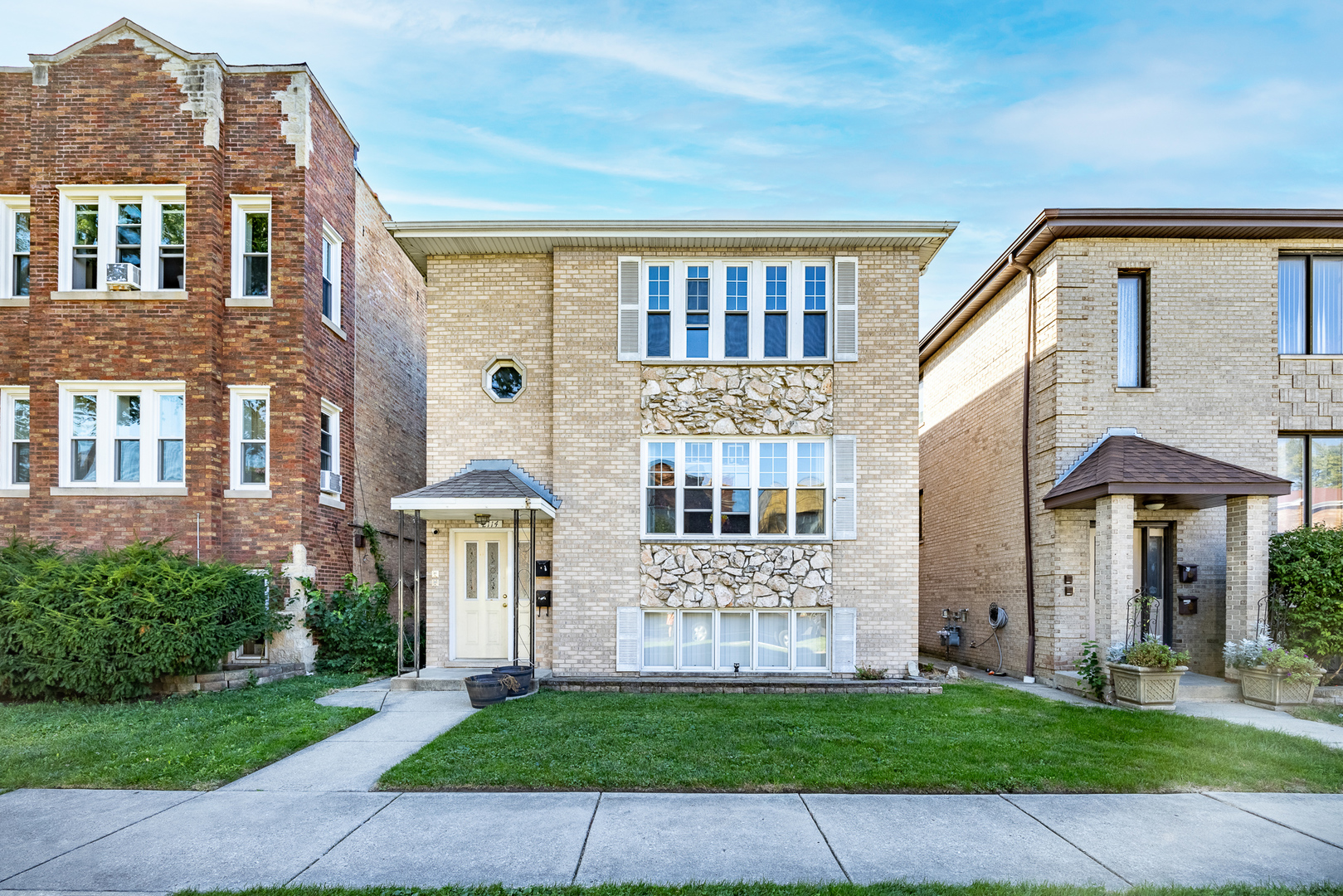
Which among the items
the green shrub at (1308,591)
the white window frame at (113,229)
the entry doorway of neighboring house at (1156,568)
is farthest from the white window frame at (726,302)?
the white window frame at (113,229)

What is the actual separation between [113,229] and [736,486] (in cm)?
1071

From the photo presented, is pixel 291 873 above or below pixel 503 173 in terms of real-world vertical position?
below

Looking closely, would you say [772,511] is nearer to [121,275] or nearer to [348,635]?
[348,635]

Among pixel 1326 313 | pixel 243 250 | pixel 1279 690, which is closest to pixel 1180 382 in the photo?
pixel 1326 313

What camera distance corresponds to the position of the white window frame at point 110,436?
11484mm

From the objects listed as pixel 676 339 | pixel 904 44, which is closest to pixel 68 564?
→ pixel 676 339

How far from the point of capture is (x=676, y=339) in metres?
11.4

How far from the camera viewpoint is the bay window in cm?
1128

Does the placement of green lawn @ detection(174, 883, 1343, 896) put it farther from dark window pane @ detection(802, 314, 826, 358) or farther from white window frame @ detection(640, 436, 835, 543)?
dark window pane @ detection(802, 314, 826, 358)

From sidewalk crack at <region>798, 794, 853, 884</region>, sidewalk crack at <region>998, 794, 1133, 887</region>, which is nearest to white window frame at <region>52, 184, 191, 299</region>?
sidewalk crack at <region>798, 794, 853, 884</region>

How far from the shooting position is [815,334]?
11.5m

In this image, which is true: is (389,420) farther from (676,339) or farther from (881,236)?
(881,236)

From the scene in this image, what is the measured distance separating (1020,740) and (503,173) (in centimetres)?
1257

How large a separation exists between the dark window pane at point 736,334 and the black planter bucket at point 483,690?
5808 millimetres
